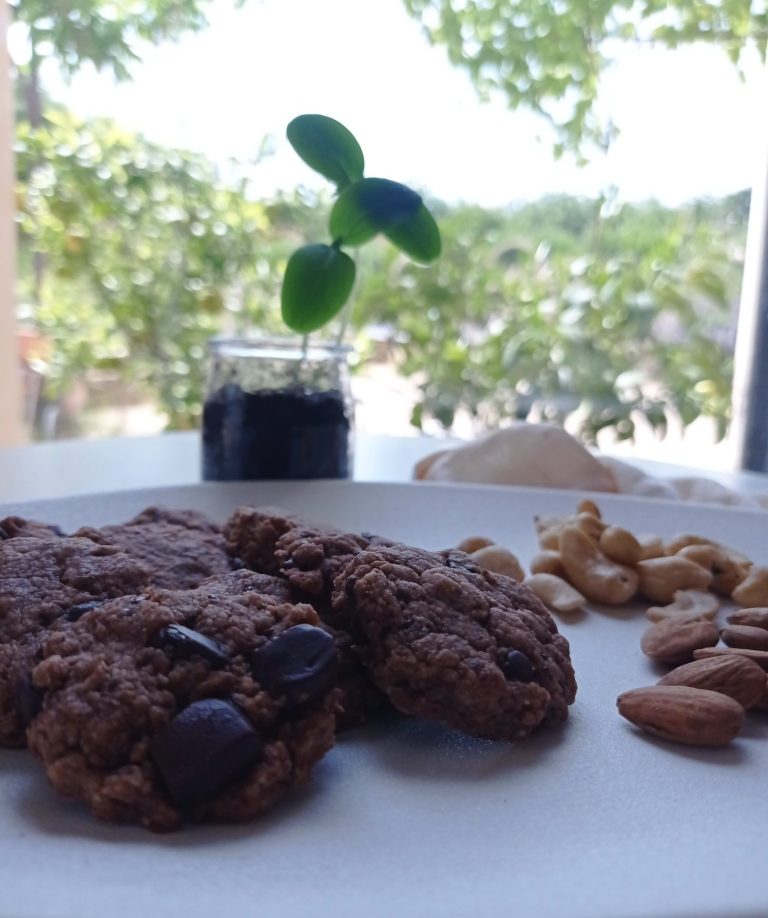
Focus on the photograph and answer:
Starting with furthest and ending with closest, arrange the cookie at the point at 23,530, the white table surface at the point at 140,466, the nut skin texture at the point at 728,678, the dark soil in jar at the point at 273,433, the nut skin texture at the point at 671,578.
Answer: the white table surface at the point at 140,466 < the dark soil in jar at the point at 273,433 < the nut skin texture at the point at 671,578 < the cookie at the point at 23,530 < the nut skin texture at the point at 728,678

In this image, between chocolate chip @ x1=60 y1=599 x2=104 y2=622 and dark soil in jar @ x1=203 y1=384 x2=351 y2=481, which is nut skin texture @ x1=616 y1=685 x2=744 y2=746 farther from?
dark soil in jar @ x1=203 y1=384 x2=351 y2=481

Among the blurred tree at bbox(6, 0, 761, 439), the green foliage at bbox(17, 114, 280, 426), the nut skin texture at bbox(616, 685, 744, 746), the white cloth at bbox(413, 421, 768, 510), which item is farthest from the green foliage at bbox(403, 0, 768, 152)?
the nut skin texture at bbox(616, 685, 744, 746)

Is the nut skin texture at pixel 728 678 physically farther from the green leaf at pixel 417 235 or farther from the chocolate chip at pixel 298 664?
the green leaf at pixel 417 235

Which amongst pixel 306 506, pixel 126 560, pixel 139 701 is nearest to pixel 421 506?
pixel 306 506

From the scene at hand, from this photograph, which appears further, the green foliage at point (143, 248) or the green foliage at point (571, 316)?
the green foliage at point (143, 248)

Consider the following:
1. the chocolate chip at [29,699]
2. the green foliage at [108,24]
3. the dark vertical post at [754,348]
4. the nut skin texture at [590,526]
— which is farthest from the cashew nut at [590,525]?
the green foliage at [108,24]

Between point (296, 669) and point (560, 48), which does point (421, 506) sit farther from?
point (560, 48)

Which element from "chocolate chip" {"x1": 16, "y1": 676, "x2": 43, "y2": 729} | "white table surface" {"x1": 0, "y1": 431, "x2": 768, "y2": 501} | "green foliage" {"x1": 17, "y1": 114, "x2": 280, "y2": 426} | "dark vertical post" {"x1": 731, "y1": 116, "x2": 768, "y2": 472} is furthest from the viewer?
"green foliage" {"x1": 17, "y1": 114, "x2": 280, "y2": 426}
